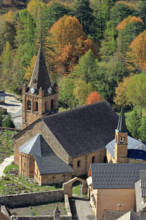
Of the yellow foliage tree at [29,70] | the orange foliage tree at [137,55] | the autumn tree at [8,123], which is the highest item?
the orange foliage tree at [137,55]

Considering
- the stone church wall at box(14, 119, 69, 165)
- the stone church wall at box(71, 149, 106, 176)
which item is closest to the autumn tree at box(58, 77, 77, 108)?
the stone church wall at box(14, 119, 69, 165)

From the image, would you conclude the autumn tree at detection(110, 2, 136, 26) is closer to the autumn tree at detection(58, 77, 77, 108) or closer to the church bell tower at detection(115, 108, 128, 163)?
the autumn tree at detection(58, 77, 77, 108)

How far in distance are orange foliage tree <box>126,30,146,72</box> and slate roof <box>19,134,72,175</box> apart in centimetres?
4669

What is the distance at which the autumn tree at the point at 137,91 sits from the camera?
101938mm

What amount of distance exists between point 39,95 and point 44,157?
10.4 metres

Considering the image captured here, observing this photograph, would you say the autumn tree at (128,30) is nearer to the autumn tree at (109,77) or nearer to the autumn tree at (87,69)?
the autumn tree at (109,77)

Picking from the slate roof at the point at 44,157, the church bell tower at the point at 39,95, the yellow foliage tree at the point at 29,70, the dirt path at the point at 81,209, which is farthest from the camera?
the yellow foliage tree at the point at 29,70

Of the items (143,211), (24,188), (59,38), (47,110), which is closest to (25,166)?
(24,188)

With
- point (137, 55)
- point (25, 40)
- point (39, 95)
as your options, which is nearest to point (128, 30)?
point (137, 55)

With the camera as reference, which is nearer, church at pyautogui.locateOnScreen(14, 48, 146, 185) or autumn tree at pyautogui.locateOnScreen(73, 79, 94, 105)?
church at pyautogui.locateOnScreen(14, 48, 146, 185)

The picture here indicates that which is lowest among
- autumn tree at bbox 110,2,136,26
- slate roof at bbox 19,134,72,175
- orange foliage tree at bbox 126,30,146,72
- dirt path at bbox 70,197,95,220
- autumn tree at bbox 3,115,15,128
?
dirt path at bbox 70,197,95,220

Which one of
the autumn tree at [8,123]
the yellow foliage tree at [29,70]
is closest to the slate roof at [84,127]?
the autumn tree at [8,123]

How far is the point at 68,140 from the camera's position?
76812mm

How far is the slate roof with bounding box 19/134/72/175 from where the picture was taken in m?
75.1
